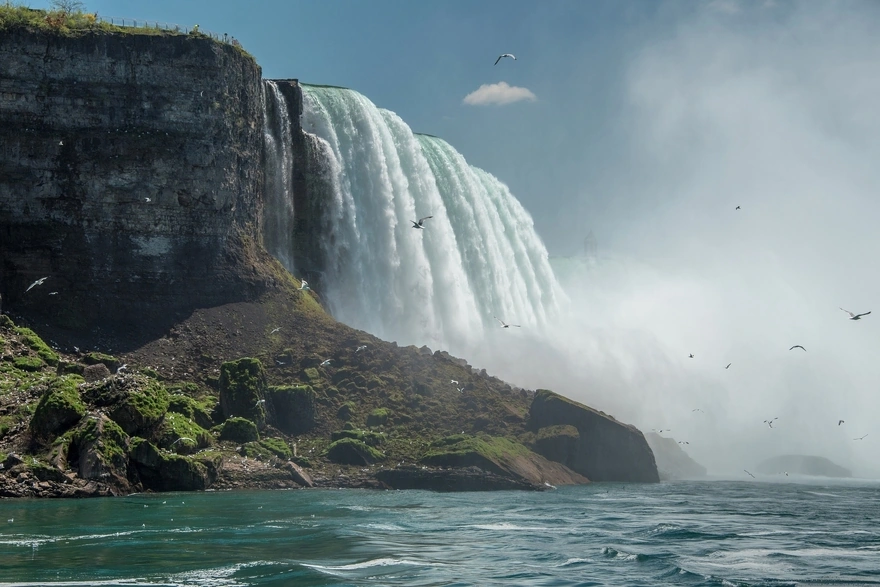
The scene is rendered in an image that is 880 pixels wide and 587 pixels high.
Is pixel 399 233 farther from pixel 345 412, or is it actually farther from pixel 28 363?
pixel 28 363

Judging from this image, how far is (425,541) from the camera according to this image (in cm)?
3462

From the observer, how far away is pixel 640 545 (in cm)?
3456

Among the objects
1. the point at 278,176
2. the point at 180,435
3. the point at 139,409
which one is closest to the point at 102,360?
the point at 180,435

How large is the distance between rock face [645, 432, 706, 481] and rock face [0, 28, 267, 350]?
33.8m

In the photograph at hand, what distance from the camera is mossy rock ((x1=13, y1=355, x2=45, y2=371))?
55.5 metres

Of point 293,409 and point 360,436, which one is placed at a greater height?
point 293,409

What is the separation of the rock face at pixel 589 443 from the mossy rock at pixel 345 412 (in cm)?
1103

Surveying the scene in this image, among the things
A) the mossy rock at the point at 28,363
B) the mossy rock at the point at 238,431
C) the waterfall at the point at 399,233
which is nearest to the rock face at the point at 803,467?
the waterfall at the point at 399,233

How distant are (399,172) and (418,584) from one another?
59290mm

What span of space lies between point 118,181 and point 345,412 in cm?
2030

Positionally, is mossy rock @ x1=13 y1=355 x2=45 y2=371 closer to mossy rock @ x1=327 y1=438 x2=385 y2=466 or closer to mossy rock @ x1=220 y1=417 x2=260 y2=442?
mossy rock @ x1=220 y1=417 x2=260 y2=442

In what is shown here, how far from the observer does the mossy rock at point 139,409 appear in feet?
156

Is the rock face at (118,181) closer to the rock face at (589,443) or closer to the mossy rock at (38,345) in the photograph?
the mossy rock at (38,345)

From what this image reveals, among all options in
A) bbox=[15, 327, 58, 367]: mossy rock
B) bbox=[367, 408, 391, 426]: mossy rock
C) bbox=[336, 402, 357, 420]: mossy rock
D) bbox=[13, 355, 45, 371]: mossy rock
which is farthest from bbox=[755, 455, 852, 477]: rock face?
bbox=[13, 355, 45, 371]: mossy rock
